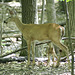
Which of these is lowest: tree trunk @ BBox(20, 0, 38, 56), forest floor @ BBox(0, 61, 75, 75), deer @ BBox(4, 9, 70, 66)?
forest floor @ BBox(0, 61, 75, 75)

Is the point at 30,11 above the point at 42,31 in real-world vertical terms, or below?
above

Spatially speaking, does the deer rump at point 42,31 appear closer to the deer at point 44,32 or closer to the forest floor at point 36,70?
the deer at point 44,32

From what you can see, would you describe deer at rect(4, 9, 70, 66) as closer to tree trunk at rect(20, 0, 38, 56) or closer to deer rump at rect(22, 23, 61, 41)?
deer rump at rect(22, 23, 61, 41)

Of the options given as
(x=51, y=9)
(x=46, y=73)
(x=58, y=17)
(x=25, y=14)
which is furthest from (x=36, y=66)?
(x=58, y=17)

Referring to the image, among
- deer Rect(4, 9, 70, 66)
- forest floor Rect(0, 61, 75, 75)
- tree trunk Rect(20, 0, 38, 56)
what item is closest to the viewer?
forest floor Rect(0, 61, 75, 75)

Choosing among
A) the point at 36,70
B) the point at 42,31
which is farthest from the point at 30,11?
the point at 36,70

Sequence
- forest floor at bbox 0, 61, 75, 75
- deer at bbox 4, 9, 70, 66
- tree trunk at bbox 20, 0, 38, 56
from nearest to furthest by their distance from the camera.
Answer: forest floor at bbox 0, 61, 75, 75
deer at bbox 4, 9, 70, 66
tree trunk at bbox 20, 0, 38, 56

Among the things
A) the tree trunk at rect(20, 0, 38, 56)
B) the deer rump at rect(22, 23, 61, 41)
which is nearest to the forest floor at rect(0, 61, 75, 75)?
the deer rump at rect(22, 23, 61, 41)

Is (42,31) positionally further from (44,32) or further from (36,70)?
(36,70)

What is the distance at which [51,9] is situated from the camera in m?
6.77

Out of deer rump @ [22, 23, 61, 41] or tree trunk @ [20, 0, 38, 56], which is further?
tree trunk @ [20, 0, 38, 56]

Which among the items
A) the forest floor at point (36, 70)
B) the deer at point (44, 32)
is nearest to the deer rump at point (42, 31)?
the deer at point (44, 32)

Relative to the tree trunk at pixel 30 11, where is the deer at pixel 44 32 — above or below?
below

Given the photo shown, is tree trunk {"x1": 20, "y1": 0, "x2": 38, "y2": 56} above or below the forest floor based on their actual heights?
above
